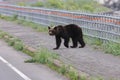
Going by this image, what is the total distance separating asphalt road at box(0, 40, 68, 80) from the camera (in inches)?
399

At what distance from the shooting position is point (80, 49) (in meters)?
13.7

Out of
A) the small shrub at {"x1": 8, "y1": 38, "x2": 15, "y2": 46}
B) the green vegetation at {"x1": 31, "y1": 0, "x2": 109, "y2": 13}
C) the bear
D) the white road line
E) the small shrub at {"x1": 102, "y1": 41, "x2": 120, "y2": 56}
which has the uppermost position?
the bear

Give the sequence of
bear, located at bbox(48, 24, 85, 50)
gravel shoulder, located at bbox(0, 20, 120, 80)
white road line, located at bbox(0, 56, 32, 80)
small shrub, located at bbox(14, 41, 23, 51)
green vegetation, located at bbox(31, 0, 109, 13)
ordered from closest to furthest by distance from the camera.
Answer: gravel shoulder, located at bbox(0, 20, 120, 80) → white road line, located at bbox(0, 56, 32, 80) → bear, located at bbox(48, 24, 85, 50) → small shrub, located at bbox(14, 41, 23, 51) → green vegetation, located at bbox(31, 0, 109, 13)

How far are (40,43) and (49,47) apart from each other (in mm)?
1172

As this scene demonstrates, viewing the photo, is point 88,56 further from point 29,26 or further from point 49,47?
point 29,26

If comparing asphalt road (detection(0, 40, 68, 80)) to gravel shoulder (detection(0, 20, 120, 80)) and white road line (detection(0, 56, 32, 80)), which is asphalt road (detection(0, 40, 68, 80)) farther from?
gravel shoulder (detection(0, 20, 120, 80))

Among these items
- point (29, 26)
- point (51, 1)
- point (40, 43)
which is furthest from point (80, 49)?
point (51, 1)

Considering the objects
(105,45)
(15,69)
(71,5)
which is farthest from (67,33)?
(71,5)

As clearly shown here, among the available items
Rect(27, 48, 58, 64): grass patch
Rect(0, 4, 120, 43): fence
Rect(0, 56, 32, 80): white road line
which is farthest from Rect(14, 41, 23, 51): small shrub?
Rect(0, 4, 120, 43): fence

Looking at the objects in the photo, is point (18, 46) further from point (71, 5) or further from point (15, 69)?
point (71, 5)

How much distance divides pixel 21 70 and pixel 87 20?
16.7ft

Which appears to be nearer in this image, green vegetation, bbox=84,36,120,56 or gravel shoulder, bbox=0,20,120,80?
gravel shoulder, bbox=0,20,120,80

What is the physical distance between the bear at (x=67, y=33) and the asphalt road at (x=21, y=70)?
3.69 ft

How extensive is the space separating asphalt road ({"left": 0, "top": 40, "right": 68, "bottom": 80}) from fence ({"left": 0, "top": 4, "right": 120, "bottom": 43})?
278cm
